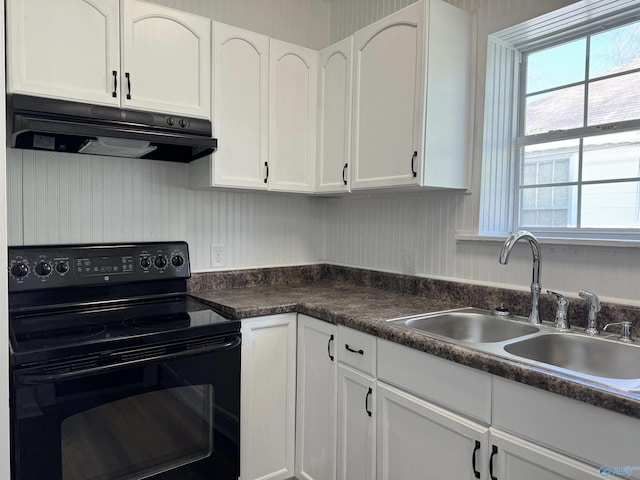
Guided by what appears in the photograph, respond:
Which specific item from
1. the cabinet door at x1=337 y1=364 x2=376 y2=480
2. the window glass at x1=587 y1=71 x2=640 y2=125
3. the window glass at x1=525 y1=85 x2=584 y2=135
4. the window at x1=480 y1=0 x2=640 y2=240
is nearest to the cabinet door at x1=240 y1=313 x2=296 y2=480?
the cabinet door at x1=337 y1=364 x2=376 y2=480

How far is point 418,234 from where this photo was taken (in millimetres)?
2209

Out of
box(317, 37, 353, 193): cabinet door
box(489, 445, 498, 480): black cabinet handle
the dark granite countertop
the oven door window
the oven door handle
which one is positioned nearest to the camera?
the dark granite countertop

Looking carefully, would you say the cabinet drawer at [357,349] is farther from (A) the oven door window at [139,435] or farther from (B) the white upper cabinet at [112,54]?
(B) the white upper cabinet at [112,54]

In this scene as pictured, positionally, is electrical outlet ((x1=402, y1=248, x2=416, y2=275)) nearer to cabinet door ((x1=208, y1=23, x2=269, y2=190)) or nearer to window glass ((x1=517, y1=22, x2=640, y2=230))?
window glass ((x1=517, y1=22, x2=640, y2=230))

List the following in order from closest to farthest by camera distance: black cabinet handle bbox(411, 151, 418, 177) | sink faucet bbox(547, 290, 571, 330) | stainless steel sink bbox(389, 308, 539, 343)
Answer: sink faucet bbox(547, 290, 571, 330) < stainless steel sink bbox(389, 308, 539, 343) < black cabinet handle bbox(411, 151, 418, 177)

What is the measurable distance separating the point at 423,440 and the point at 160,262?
141 centimetres

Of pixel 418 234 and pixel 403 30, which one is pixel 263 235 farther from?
pixel 403 30

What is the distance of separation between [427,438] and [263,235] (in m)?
1.49

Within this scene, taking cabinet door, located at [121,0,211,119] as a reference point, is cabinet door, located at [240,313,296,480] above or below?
below

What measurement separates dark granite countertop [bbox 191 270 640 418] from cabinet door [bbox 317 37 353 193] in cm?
57

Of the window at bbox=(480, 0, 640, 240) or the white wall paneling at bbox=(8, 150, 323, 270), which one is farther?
the white wall paneling at bbox=(8, 150, 323, 270)

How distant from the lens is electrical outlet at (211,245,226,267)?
92.9 inches

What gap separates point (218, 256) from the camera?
2.38m

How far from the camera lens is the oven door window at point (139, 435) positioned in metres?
1.43
